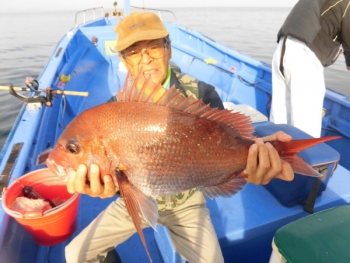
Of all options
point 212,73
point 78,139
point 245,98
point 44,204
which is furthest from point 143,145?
point 212,73

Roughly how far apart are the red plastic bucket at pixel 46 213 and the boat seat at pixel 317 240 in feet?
5.29

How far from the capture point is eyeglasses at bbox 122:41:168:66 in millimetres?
2107

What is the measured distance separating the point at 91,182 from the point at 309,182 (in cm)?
181

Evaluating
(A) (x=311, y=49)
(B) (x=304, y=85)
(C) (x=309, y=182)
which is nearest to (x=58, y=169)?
(C) (x=309, y=182)

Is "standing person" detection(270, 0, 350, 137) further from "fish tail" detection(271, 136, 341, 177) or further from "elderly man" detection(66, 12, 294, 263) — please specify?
"fish tail" detection(271, 136, 341, 177)

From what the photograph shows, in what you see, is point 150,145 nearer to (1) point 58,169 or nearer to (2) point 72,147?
(2) point 72,147

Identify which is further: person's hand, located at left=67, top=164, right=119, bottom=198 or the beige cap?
the beige cap

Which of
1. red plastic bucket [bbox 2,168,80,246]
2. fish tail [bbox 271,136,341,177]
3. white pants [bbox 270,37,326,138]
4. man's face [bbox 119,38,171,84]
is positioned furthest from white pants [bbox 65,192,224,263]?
white pants [bbox 270,37,326,138]

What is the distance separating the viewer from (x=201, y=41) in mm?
7133

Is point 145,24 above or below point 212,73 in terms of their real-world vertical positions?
above

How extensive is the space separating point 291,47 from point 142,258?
305cm

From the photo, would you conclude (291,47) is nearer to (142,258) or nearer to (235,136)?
(235,136)

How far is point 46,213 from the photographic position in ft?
6.41

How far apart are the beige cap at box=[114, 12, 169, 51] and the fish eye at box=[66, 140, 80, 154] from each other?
36.4 inches
